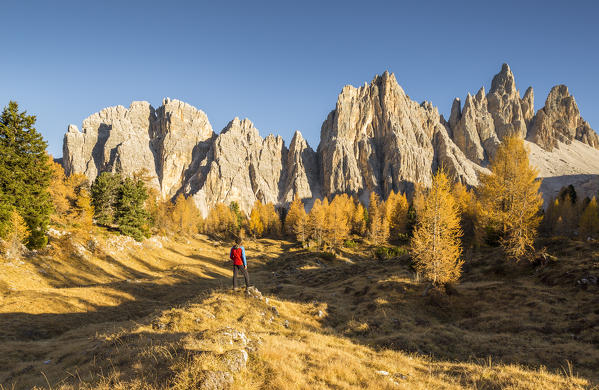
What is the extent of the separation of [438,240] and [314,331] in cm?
1305

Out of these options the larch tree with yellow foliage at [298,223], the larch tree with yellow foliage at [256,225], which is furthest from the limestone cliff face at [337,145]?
the larch tree with yellow foliage at [298,223]

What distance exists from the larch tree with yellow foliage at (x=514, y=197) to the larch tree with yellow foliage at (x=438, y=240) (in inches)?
321

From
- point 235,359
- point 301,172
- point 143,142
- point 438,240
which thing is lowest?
point 235,359

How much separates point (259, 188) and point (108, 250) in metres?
120

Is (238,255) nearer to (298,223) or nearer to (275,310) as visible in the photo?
(275,310)

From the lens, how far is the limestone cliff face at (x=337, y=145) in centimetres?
15000

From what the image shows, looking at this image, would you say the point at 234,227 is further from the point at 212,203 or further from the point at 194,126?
the point at 194,126

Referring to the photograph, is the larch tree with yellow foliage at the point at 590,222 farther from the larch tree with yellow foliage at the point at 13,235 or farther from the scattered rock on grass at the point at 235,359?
the larch tree with yellow foliage at the point at 13,235

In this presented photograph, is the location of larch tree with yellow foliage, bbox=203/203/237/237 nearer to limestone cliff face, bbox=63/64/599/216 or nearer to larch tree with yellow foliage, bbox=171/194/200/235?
larch tree with yellow foliage, bbox=171/194/200/235

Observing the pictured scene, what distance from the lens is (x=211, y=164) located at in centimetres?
15312

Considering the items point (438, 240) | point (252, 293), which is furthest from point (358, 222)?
point (252, 293)

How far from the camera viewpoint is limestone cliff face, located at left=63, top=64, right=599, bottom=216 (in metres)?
150

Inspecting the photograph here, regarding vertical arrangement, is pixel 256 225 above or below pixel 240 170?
below

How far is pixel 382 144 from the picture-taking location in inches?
6280
